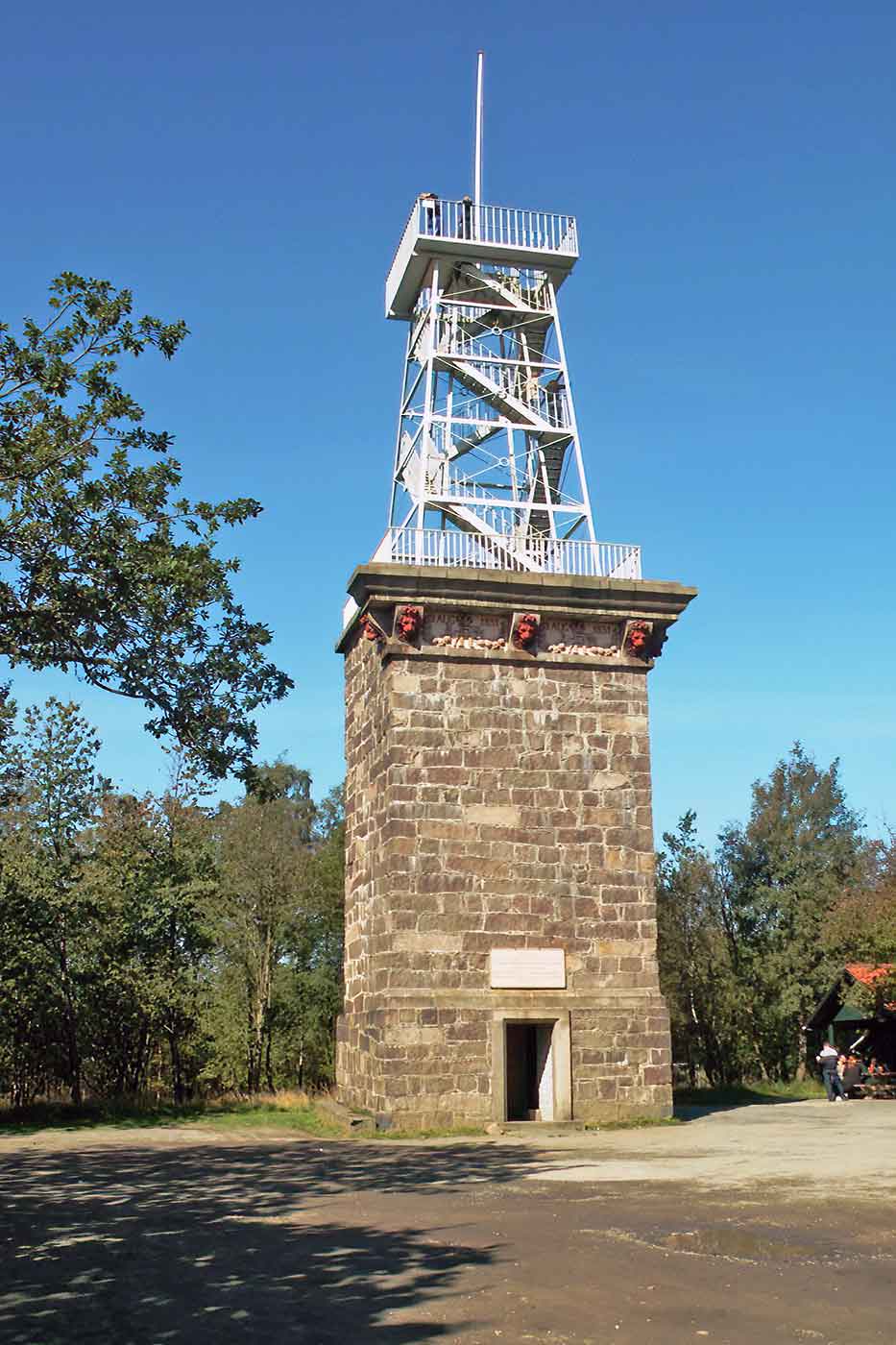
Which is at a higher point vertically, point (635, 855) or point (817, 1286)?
point (635, 855)

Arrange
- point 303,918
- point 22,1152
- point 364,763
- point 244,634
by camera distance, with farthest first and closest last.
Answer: point 303,918 < point 364,763 < point 22,1152 < point 244,634

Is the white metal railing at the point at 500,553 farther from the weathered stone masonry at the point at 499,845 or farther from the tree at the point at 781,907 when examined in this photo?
the tree at the point at 781,907

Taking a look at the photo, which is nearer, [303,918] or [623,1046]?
[623,1046]

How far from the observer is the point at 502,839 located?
17391 mm

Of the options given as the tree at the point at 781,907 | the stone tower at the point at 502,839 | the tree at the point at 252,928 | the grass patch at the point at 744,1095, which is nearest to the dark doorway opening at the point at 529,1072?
the stone tower at the point at 502,839

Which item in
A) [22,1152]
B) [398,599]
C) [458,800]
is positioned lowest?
[22,1152]

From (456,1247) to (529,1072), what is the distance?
11.2 meters

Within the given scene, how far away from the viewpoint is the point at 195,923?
2312cm

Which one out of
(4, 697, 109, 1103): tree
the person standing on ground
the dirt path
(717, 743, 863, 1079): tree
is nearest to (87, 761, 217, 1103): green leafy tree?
(4, 697, 109, 1103): tree

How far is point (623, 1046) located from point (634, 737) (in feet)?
14.9

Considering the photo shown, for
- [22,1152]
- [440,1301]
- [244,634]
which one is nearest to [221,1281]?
[440,1301]

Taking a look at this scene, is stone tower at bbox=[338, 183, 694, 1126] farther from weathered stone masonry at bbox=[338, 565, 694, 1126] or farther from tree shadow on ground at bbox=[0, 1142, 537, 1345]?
tree shadow on ground at bbox=[0, 1142, 537, 1345]

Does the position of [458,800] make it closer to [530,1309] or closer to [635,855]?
[635,855]

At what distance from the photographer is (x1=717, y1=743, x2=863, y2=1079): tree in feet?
113
